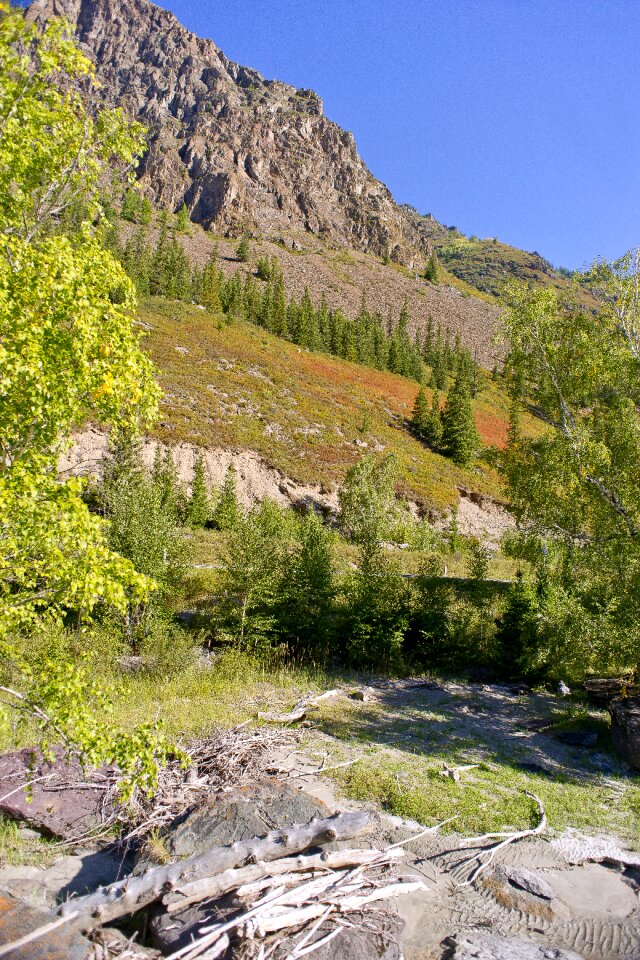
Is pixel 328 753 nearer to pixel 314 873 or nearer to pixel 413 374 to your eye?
pixel 314 873

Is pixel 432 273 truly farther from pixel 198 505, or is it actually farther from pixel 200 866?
pixel 200 866

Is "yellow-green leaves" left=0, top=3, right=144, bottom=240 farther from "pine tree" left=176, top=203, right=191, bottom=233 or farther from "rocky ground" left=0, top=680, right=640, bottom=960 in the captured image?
"pine tree" left=176, top=203, right=191, bottom=233

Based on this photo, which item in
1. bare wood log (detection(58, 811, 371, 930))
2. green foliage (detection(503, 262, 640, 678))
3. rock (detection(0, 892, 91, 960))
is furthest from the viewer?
green foliage (detection(503, 262, 640, 678))

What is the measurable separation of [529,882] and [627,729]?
18.0 feet

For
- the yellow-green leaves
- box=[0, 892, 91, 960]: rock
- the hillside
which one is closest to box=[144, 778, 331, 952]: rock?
box=[0, 892, 91, 960]: rock

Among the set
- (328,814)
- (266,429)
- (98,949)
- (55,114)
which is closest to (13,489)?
(98,949)

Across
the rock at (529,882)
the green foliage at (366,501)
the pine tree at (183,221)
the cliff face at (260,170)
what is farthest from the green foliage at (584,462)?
the cliff face at (260,170)

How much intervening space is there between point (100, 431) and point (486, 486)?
122ft

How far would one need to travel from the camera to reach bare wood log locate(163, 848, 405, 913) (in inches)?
202

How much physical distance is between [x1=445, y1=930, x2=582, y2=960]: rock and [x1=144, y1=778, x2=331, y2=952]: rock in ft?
6.75

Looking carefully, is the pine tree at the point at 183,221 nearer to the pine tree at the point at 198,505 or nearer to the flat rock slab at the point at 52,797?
the pine tree at the point at 198,505

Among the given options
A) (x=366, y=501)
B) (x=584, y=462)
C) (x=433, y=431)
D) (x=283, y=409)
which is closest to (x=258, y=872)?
(x=584, y=462)

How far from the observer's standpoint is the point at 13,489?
16.7 ft

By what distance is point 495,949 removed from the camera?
16.9 ft
